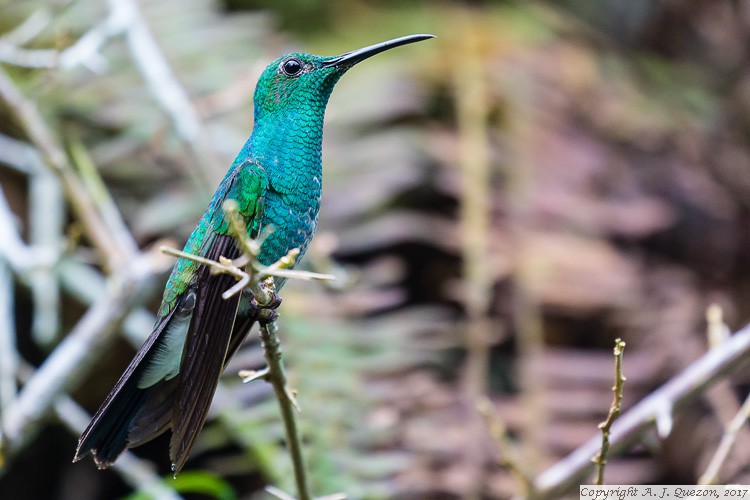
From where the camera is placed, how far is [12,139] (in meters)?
3.94

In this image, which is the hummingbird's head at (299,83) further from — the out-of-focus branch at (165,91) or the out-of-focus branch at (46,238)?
the out-of-focus branch at (46,238)

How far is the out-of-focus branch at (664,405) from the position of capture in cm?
178

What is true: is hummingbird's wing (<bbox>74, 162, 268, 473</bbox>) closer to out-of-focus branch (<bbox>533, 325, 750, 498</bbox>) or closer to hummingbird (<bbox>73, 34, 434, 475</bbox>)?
hummingbird (<bbox>73, 34, 434, 475</bbox>)

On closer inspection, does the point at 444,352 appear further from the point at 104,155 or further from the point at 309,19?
the point at 309,19

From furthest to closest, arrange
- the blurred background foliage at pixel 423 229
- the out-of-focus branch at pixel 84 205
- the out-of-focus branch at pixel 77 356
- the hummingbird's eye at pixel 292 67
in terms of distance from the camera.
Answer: the blurred background foliage at pixel 423 229 → the out-of-focus branch at pixel 84 205 → the out-of-focus branch at pixel 77 356 → the hummingbird's eye at pixel 292 67

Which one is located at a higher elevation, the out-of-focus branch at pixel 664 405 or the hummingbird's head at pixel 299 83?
the hummingbird's head at pixel 299 83

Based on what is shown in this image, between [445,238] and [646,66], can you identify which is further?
[646,66]

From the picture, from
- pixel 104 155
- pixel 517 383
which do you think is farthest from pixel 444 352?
Result: pixel 104 155

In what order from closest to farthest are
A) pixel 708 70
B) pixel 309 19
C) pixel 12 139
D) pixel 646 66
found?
pixel 12 139 < pixel 309 19 < pixel 646 66 < pixel 708 70

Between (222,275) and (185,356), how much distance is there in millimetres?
186

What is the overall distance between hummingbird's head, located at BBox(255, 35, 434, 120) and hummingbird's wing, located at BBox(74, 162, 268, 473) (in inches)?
8.7

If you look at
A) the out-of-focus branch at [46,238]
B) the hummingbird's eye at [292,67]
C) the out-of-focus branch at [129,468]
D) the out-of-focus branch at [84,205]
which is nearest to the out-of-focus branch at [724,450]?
the hummingbird's eye at [292,67]

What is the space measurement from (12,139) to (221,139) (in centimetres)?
103

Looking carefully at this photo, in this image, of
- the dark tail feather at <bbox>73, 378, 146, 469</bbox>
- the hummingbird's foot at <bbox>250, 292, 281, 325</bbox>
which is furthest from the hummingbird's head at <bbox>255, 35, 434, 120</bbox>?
the dark tail feather at <bbox>73, 378, 146, 469</bbox>
